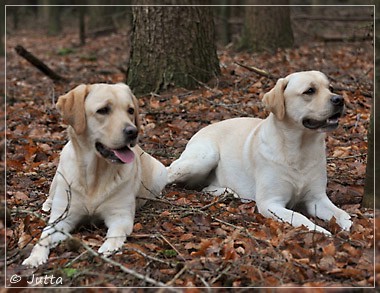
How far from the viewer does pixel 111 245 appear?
4.14m

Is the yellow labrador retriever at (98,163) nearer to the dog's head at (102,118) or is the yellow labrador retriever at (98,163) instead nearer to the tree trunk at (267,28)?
the dog's head at (102,118)

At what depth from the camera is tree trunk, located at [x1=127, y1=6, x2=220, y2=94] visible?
8508 mm

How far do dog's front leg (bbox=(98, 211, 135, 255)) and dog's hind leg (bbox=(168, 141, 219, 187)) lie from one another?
54.3 inches

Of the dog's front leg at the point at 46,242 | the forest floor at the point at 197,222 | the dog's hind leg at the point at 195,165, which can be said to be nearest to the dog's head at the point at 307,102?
the forest floor at the point at 197,222

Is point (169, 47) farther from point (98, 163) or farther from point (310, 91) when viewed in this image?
point (98, 163)

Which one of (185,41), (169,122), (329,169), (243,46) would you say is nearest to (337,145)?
(329,169)

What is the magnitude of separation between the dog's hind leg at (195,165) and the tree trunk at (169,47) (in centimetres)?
264

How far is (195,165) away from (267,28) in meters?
7.74

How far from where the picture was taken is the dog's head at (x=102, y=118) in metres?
4.36

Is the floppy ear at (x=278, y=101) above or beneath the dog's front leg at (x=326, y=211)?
above

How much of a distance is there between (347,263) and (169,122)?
4474 mm

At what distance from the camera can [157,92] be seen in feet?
28.5

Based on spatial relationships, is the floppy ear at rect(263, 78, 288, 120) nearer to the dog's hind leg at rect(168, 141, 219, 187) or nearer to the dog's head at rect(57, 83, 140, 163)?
the dog's hind leg at rect(168, 141, 219, 187)

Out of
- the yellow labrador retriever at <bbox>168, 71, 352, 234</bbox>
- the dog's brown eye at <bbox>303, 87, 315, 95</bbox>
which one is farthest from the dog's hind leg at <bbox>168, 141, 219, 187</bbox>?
the dog's brown eye at <bbox>303, 87, 315, 95</bbox>
